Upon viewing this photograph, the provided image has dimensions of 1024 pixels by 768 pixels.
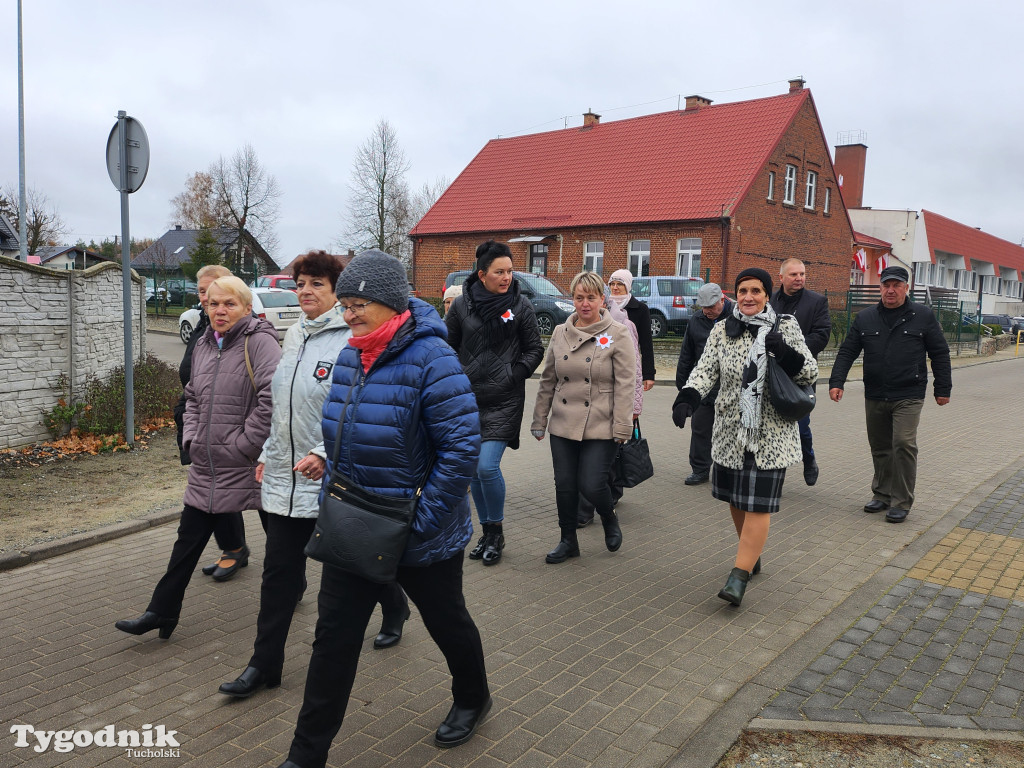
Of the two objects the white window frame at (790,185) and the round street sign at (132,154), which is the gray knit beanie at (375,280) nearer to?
the round street sign at (132,154)

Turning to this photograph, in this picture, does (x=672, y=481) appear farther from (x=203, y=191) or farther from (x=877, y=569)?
(x=203, y=191)

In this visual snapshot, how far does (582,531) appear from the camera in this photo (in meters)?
6.30

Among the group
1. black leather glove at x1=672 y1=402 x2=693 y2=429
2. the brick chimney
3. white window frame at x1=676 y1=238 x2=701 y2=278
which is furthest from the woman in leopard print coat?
the brick chimney

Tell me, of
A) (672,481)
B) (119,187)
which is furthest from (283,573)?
(119,187)

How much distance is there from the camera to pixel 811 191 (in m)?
34.1

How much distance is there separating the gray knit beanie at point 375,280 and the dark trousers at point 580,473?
2547mm

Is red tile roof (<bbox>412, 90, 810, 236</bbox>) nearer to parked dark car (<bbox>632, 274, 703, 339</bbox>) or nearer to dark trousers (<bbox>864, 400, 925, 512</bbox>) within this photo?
parked dark car (<bbox>632, 274, 703, 339</bbox>)

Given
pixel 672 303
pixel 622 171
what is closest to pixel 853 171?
pixel 622 171

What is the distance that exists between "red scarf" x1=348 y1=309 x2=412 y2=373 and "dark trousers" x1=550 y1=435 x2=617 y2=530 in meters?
2.49

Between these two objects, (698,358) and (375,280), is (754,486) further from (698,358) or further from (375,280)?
(698,358)

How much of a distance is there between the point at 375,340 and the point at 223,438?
62.5 inches

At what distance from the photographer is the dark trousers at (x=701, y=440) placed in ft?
25.6

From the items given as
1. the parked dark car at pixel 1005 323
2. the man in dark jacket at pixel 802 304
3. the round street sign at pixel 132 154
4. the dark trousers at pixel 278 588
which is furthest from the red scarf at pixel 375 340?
the parked dark car at pixel 1005 323

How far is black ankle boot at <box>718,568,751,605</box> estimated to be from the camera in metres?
4.65
